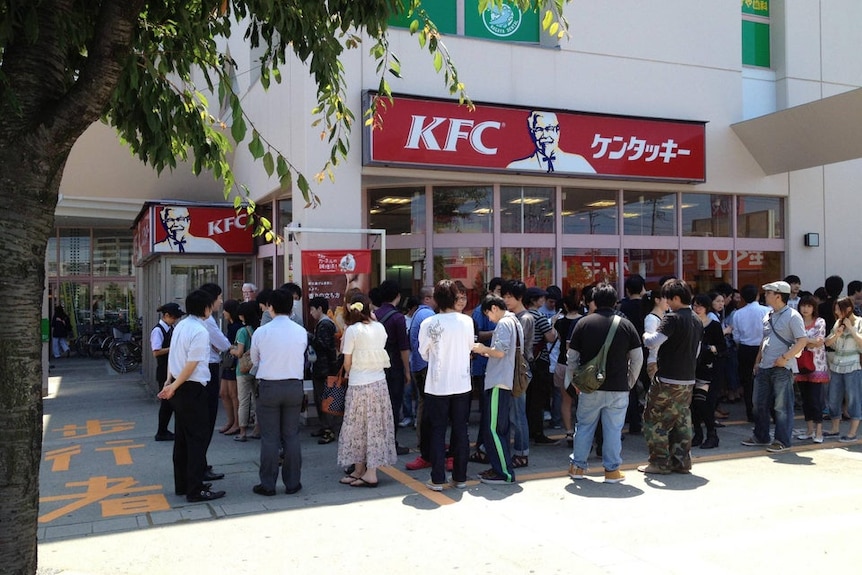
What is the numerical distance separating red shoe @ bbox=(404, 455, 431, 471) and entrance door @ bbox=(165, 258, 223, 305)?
20.7ft

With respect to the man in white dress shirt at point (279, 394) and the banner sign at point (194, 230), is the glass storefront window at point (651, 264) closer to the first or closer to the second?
the banner sign at point (194, 230)

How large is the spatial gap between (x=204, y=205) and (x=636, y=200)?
24.0 ft

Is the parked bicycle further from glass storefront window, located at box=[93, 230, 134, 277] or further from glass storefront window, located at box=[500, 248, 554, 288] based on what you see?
glass storefront window, located at box=[500, 248, 554, 288]

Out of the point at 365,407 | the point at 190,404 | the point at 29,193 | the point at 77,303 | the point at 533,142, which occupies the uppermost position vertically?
the point at 533,142

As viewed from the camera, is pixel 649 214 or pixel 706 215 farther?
pixel 706 215

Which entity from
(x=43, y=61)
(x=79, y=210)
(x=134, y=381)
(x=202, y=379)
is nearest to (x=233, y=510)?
(x=202, y=379)

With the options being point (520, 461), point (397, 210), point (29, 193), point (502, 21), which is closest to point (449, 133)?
point (397, 210)

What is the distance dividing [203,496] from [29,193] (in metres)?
3.51

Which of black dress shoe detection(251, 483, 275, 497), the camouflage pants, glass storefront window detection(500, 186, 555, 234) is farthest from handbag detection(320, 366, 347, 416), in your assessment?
glass storefront window detection(500, 186, 555, 234)

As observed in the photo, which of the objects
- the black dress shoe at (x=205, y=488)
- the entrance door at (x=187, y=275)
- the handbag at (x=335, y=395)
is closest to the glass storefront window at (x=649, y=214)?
the handbag at (x=335, y=395)

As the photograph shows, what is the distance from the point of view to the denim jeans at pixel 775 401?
7.53m

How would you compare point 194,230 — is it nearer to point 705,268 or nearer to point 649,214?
point 649,214

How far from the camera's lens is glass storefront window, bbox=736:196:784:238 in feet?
41.0

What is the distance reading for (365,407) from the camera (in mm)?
6305
